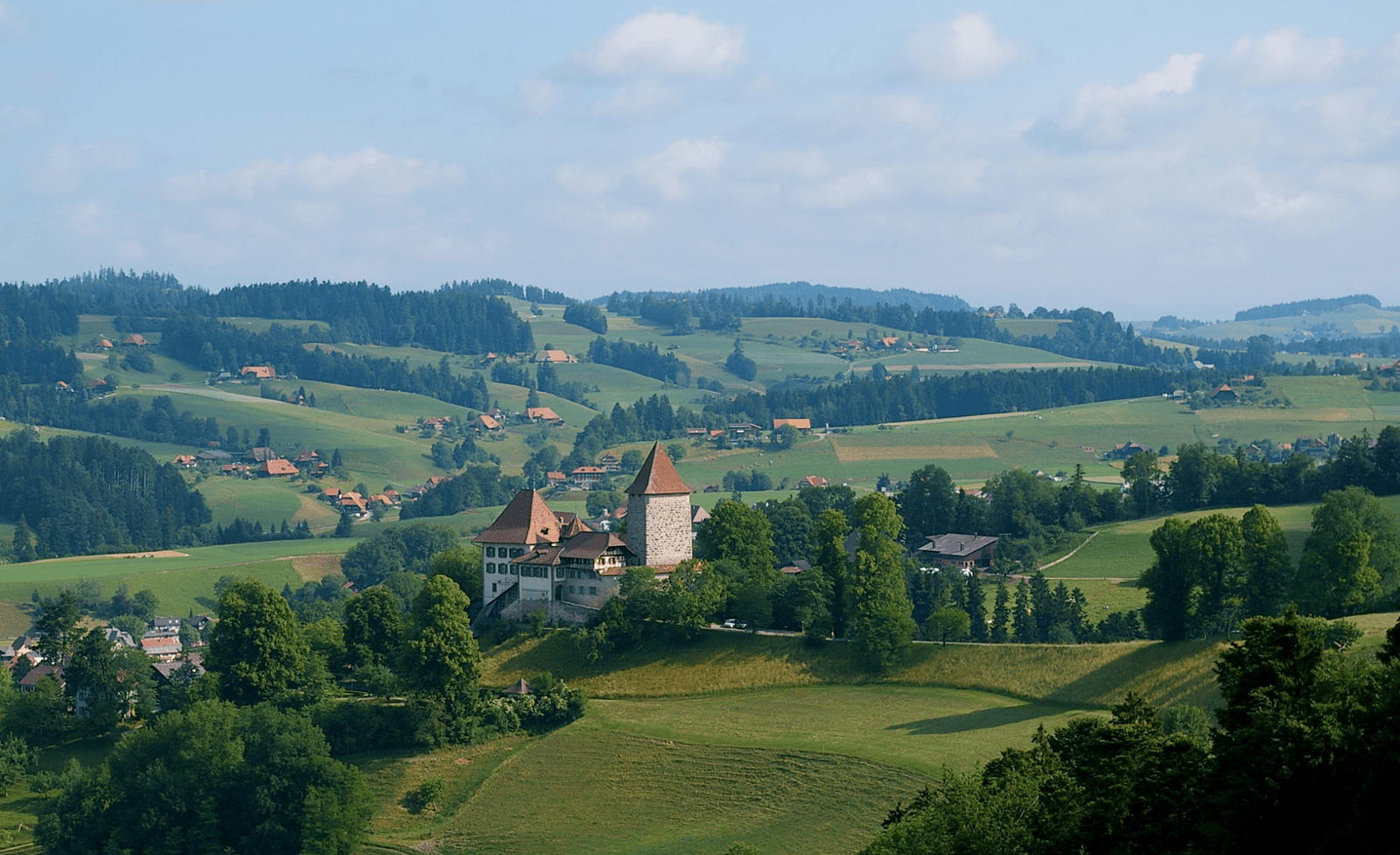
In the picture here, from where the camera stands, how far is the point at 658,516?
298 ft

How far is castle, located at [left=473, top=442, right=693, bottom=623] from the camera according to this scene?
8919cm

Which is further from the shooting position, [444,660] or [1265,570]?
[444,660]

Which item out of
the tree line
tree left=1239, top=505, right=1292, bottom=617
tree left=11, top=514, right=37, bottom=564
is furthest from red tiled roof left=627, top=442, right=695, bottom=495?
tree left=11, top=514, right=37, bottom=564

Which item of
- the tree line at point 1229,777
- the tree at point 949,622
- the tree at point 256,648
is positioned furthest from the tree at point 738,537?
the tree line at point 1229,777

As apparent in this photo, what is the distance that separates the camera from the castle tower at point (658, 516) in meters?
90.1

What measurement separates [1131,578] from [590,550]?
111 ft

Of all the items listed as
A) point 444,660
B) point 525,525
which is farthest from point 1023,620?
point 444,660

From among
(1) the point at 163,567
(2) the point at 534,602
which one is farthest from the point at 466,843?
(1) the point at 163,567

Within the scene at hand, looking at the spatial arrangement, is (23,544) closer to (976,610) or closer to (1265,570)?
(976,610)

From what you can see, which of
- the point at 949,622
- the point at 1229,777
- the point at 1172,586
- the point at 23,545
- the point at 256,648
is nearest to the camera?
the point at 1229,777

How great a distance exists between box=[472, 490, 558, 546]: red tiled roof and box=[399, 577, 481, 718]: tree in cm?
968

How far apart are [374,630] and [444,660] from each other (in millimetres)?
10678

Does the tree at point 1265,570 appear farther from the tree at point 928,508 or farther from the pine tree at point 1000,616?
the tree at point 928,508

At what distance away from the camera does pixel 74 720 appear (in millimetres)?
88812
